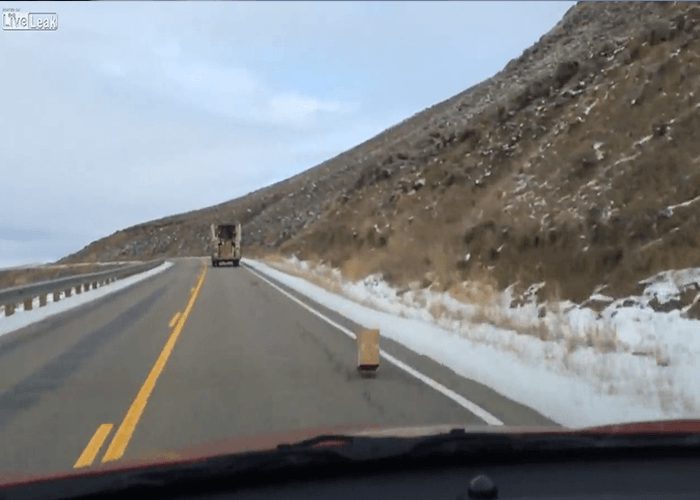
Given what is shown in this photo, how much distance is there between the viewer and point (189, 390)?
36.7ft

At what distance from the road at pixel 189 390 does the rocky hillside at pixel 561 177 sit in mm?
8369

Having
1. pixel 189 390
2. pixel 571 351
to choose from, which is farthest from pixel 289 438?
pixel 571 351

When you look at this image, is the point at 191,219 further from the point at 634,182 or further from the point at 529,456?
the point at 529,456

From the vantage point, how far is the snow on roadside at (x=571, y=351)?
30.0 feet

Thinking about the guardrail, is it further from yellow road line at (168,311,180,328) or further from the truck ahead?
the truck ahead

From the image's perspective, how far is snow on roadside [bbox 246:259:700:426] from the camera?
916cm

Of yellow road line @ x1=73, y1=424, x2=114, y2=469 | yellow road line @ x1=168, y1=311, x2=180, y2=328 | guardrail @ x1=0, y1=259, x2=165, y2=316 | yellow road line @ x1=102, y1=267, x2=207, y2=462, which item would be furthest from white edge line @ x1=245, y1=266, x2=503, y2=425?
guardrail @ x1=0, y1=259, x2=165, y2=316

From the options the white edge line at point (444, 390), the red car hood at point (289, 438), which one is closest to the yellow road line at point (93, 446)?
the red car hood at point (289, 438)

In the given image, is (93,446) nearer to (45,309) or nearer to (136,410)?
(136,410)

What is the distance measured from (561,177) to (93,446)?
1021 inches

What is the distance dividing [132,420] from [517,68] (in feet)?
182

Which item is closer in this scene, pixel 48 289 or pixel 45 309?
pixel 45 309

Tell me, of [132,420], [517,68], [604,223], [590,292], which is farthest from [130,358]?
[517,68]

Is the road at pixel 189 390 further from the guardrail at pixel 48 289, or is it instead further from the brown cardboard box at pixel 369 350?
the guardrail at pixel 48 289
